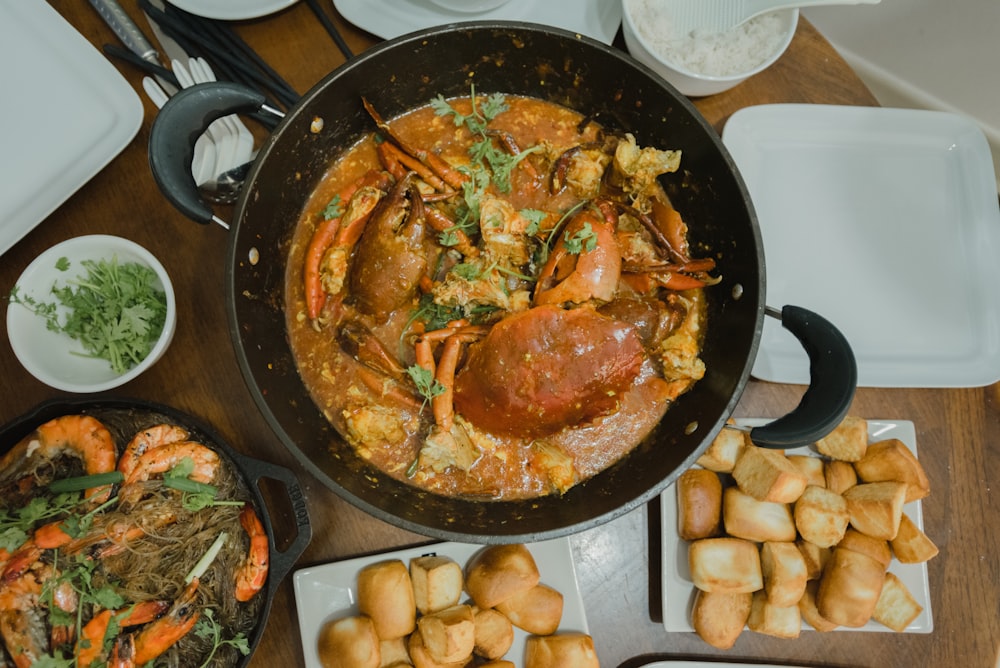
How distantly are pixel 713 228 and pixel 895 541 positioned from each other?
101 cm

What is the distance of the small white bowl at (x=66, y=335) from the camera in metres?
1.56

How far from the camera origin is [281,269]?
5.55ft

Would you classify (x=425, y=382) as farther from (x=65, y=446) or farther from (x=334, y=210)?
(x=65, y=446)

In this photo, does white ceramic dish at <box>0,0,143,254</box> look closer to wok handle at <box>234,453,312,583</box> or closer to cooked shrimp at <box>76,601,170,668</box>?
wok handle at <box>234,453,312,583</box>

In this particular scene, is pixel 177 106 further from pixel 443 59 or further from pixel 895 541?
pixel 895 541

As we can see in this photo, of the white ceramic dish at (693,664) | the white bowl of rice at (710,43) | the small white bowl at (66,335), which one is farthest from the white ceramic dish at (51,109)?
the white ceramic dish at (693,664)

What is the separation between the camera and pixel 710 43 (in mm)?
1811

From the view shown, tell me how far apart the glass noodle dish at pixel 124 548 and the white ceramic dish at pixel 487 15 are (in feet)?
3.96

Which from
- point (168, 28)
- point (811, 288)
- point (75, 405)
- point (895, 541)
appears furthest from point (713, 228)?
point (75, 405)

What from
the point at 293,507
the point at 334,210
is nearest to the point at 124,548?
the point at 293,507

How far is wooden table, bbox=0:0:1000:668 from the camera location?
1.74m

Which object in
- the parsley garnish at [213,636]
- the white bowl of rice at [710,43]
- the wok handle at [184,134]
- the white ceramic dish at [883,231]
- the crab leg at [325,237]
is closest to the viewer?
the wok handle at [184,134]

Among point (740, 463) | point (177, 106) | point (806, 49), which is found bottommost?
point (740, 463)

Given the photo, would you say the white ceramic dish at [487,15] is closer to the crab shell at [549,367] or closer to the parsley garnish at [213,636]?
the crab shell at [549,367]
